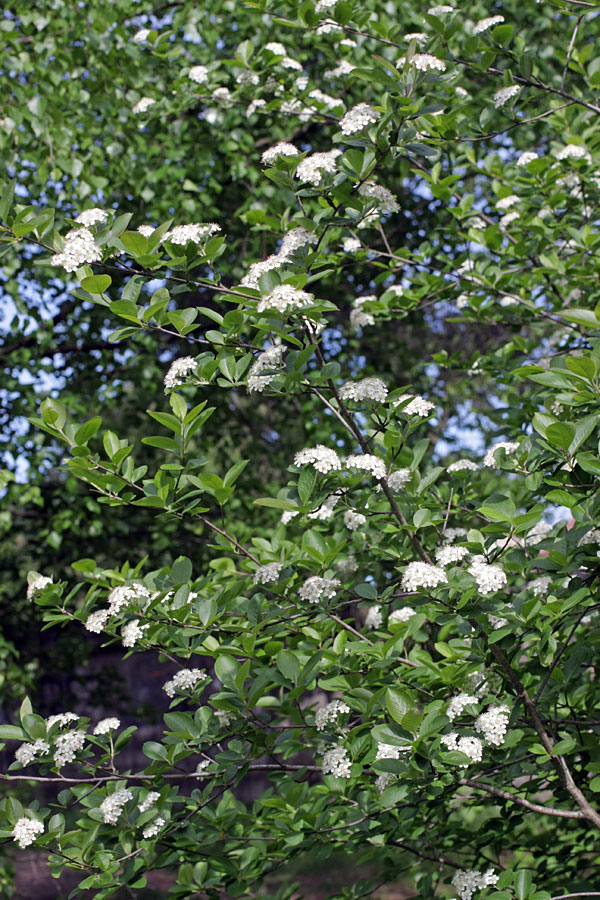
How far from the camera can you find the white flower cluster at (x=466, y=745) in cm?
129

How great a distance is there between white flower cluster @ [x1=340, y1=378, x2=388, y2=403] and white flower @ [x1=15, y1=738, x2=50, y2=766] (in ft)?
2.82

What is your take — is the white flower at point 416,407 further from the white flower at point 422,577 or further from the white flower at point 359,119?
the white flower at point 359,119

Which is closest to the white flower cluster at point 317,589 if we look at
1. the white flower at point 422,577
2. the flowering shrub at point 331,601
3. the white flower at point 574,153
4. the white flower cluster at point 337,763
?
the flowering shrub at point 331,601

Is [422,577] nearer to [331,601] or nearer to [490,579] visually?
[490,579]

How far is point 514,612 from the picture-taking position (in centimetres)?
143

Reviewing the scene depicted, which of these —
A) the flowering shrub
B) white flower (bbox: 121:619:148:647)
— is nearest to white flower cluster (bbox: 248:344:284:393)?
the flowering shrub

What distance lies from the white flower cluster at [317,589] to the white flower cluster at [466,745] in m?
0.31

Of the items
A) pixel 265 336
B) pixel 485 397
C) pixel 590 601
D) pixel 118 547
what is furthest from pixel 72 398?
pixel 485 397

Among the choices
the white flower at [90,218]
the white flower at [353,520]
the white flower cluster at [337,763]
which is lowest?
the white flower cluster at [337,763]

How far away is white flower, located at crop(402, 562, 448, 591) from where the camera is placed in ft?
4.48

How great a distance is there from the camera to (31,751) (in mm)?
1554

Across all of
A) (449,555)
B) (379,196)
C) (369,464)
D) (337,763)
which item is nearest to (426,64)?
(379,196)

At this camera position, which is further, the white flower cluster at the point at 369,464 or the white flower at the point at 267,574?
the white flower at the point at 267,574

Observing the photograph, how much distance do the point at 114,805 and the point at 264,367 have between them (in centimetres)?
84
